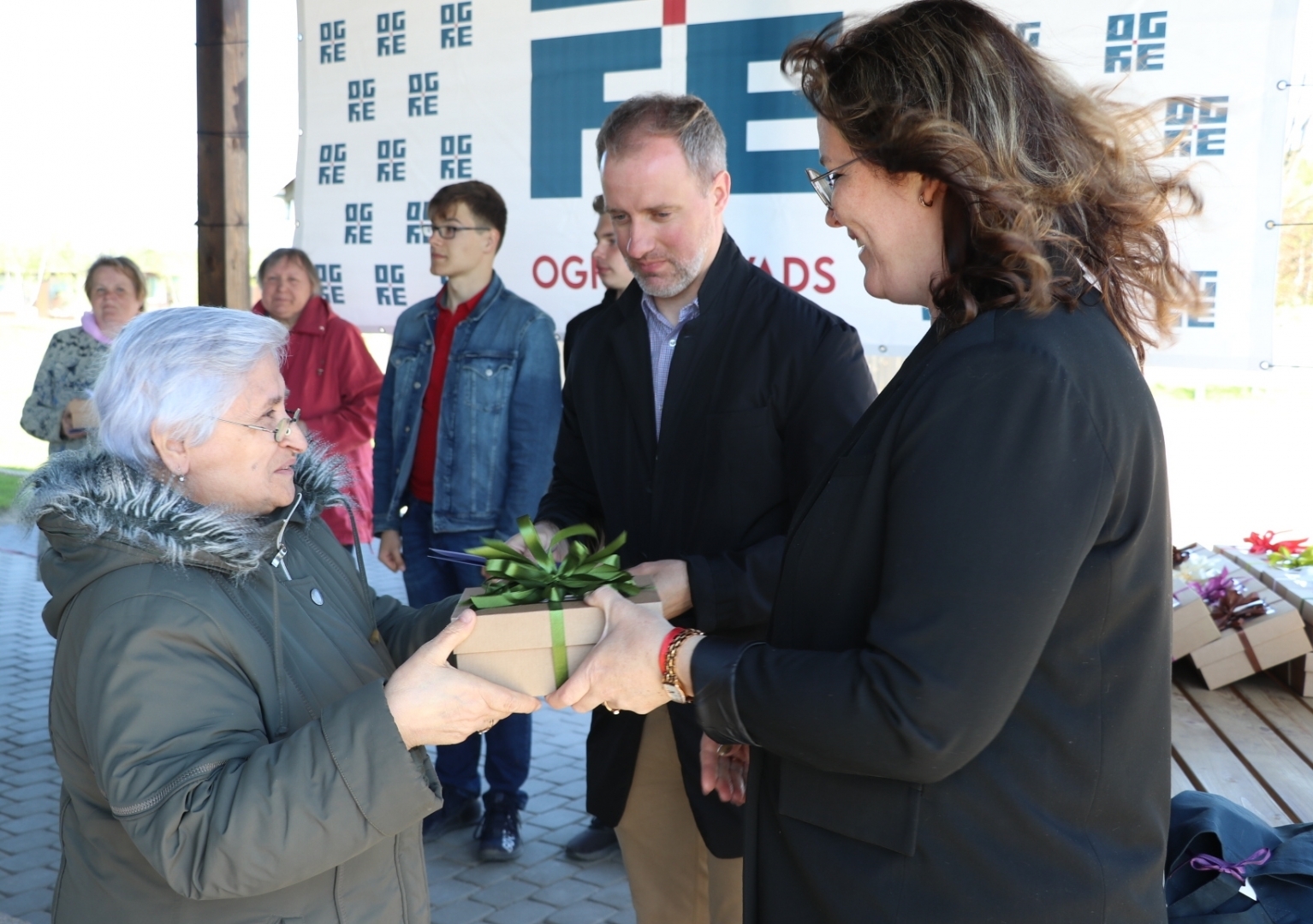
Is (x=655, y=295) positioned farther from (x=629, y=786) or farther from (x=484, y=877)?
(x=484, y=877)

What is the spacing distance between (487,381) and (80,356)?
2.69 meters

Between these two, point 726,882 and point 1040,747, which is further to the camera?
point 726,882

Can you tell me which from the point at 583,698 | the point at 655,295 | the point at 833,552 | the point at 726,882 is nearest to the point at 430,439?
the point at 655,295

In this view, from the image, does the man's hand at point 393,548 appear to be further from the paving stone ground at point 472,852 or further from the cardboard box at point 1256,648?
the cardboard box at point 1256,648

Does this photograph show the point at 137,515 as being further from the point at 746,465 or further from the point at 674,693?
the point at 746,465

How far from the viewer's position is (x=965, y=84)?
1333 millimetres

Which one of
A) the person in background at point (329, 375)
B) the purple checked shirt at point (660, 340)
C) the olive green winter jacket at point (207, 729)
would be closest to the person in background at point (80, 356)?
the person in background at point (329, 375)

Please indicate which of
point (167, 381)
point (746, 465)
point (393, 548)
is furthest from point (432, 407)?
point (167, 381)

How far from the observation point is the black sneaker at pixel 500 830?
3.96 metres

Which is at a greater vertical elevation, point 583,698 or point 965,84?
point 965,84

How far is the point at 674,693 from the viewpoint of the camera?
1.52 m

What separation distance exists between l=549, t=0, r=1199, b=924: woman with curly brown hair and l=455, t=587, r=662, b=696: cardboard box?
9.6 inches

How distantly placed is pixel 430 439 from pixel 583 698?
106 inches

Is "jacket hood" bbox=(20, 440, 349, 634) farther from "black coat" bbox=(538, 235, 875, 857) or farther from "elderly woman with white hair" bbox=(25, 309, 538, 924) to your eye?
"black coat" bbox=(538, 235, 875, 857)
